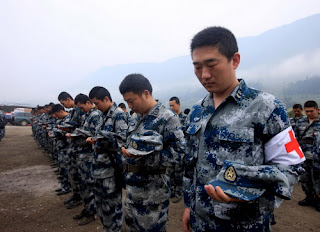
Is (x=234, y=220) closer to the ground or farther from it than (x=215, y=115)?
closer to the ground

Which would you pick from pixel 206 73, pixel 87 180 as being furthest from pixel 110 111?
pixel 206 73

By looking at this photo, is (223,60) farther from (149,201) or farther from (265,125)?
(149,201)

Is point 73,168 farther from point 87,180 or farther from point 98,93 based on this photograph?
point 98,93

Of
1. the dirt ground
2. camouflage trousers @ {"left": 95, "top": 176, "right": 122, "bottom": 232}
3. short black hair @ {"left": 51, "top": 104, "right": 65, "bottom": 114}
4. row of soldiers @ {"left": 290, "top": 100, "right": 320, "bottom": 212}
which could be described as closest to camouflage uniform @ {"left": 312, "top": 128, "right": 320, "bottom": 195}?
row of soldiers @ {"left": 290, "top": 100, "right": 320, "bottom": 212}

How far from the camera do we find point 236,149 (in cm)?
124

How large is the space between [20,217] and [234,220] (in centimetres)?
493

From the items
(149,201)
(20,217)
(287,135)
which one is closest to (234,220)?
(287,135)

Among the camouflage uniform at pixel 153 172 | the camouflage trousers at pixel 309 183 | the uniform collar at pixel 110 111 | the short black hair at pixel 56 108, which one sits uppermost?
the short black hair at pixel 56 108

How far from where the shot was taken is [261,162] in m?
1.21

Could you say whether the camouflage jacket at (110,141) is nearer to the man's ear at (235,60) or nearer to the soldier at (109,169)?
the soldier at (109,169)

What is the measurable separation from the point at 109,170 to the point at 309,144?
512 cm

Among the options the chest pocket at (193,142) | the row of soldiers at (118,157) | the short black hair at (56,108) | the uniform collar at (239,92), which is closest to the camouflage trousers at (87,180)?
the row of soldiers at (118,157)

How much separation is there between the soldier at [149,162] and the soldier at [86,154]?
55.2 inches

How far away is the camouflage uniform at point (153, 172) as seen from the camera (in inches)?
86.4
